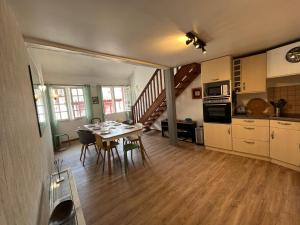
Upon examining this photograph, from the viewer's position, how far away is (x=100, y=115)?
250 inches

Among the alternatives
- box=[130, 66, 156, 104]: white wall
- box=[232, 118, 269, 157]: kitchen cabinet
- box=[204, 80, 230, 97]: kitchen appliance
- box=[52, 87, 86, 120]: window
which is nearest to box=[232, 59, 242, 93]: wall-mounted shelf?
box=[204, 80, 230, 97]: kitchen appliance

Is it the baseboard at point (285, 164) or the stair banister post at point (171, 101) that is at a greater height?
the stair banister post at point (171, 101)

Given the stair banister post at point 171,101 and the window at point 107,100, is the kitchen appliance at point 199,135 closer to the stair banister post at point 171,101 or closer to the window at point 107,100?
the stair banister post at point 171,101

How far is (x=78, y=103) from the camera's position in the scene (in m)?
5.95

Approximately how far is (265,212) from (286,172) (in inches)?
49.4

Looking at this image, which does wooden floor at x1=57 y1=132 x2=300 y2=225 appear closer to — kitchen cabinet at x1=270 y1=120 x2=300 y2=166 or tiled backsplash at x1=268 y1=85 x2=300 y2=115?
kitchen cabinet at x1=270 y1=120 x2=300 y2=166

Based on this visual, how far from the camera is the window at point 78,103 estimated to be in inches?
229

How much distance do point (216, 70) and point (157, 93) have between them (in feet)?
7.30

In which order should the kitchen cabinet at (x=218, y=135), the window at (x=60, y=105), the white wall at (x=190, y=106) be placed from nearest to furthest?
the kitchen cabinet at (x=218, y=135)
the white wall at (x=190, y=106)
the window at (x=60, y=105)


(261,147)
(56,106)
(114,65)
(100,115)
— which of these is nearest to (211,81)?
(261,147)

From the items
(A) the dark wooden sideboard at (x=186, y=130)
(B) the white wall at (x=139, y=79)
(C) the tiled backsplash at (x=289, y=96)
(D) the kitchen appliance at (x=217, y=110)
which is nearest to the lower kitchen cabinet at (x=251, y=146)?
(D) the kitchen appliance at (x=217, y=110)

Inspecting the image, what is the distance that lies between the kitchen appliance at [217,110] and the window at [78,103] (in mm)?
4705

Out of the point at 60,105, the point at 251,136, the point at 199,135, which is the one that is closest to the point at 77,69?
the point at 60,105

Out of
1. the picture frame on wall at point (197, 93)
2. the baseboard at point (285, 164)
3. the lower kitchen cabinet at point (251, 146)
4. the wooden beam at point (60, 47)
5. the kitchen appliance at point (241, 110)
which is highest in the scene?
the wooden beam at point (60, 47)
